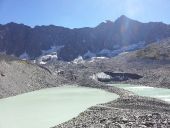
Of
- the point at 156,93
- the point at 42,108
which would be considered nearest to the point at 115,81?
the point at 156,93

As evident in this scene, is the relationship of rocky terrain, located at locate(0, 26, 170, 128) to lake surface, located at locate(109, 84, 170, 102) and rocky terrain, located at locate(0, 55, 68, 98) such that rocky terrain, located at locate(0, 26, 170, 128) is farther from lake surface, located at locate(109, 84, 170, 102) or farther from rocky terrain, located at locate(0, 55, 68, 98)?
lake surface, located at locate(109, 84, 170, 102)

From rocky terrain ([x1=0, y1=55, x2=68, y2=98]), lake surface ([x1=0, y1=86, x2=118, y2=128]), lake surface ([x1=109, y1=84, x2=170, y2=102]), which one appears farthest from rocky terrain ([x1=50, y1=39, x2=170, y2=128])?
rocky terrain ([x1=0, y1=55, x2=68, y2=98])

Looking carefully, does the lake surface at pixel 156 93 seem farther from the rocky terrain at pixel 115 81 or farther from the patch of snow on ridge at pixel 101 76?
the patch of snow on ridge at pixel 101 76

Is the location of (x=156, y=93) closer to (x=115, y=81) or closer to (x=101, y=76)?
(x=115, y=81)

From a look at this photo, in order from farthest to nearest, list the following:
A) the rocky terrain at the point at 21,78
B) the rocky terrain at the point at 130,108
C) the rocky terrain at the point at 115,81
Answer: the rocky terrain at the point at 21,78, the rocky terrain at the point at 115,81, the rocky terrain at the point at 130,108

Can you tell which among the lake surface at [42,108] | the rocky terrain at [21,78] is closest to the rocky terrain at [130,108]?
the lake surface at [42,108]

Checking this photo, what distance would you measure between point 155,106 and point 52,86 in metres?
40.4

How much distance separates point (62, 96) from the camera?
72.4 m

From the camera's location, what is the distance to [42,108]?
56094 millimetres

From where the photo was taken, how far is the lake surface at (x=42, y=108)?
148 ft

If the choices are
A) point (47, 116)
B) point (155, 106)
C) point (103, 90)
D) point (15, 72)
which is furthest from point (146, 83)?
point (47, 116)

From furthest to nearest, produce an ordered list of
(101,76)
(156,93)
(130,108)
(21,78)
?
(101,76) < (21,78) < (156,93) < (130,108)

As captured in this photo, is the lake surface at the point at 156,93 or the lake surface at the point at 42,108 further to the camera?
the lake surface at the point at 156,93

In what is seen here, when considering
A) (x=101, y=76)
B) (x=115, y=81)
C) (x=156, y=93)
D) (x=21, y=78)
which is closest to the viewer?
(x=156, y=93)
